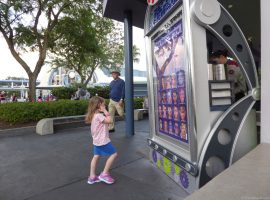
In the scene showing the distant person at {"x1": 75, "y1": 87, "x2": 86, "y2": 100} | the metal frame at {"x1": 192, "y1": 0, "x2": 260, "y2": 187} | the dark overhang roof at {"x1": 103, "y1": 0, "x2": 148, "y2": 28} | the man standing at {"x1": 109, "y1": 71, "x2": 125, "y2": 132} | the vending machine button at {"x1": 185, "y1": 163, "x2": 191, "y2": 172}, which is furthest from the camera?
the distant person at {"x1": 75, "y1": 87, "x2": 86, "y2": 100}

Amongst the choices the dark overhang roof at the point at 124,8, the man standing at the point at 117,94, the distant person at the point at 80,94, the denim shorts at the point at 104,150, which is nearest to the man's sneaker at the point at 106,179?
the denim shorts at the point at 104,150

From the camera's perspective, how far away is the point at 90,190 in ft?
12.4

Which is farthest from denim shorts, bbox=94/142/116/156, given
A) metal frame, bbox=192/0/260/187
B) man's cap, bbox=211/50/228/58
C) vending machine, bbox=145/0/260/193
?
man's cap, bbox=211/50/228/58

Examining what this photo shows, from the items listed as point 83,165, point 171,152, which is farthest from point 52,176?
point 171,152

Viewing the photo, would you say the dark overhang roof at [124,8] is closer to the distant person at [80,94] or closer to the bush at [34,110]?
the bush at [34,110]

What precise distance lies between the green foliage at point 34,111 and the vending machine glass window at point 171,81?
6.25 metres

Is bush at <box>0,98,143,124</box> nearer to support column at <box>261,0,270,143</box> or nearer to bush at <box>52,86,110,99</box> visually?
bush at <box>52,86,110,99</box>

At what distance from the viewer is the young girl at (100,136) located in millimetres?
4059

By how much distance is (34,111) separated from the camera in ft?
31.9

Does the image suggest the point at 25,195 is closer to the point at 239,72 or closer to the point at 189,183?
the point at 189,183

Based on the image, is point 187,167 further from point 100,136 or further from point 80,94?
point 80,94

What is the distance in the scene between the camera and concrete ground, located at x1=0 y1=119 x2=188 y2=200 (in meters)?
3.65

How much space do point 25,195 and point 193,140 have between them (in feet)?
7.65

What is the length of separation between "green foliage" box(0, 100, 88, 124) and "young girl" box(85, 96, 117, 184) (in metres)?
6.13
